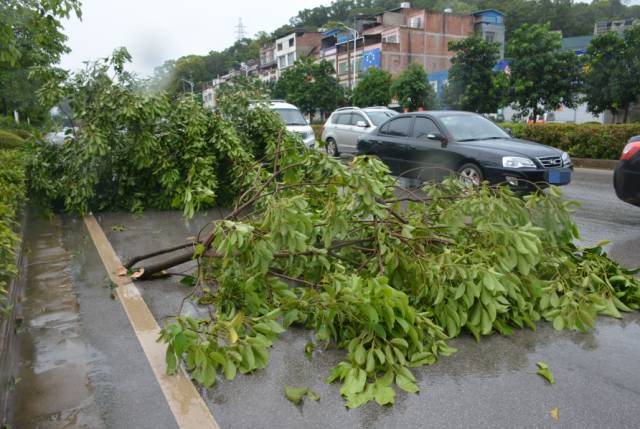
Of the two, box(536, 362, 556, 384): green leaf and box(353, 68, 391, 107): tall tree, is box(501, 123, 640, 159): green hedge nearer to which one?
box(536, 362, 556, 384): green leaf

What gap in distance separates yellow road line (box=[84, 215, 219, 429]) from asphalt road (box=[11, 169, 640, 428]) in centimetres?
5

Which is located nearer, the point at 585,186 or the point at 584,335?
the point at 584,335

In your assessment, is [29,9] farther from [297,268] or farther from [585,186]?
[585,186]

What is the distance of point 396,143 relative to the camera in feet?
35.4

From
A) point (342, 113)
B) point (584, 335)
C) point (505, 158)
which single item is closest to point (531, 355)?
point (584, 335)

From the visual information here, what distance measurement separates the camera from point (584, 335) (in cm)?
394

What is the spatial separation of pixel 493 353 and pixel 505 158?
579 centimetres

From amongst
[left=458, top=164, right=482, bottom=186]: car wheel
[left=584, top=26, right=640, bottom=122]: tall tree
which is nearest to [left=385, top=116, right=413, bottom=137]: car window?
[left=458, top=164, right=482, bottom=186]: car wheel

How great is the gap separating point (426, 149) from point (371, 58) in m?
55.8

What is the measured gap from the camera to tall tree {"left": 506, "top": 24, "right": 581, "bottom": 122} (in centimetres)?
2192

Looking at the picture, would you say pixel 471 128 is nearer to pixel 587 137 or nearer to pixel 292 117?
pixel 587 137

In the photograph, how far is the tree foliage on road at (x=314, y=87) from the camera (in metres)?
45.9

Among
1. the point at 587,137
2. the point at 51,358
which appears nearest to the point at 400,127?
the point at 587,137

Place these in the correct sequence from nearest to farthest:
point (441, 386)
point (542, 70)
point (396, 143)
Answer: point (441, 386)
point (396, 143)
point (542, 70)
